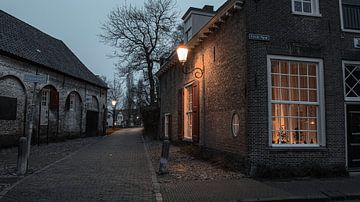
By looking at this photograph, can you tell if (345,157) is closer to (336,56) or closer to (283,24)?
(336,56)

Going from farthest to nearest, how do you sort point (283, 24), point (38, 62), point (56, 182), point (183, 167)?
point (38, 62), point (183, 167), point (283, 24), point (56, 182)

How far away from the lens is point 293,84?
10.6 metres

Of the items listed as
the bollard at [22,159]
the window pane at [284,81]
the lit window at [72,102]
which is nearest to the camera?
the bollard at [22,159]

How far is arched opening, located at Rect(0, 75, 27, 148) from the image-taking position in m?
17.9

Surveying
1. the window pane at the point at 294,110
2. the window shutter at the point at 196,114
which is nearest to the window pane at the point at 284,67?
the window pane at the point at 294,110

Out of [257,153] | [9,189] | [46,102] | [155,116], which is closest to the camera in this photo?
[9,189]

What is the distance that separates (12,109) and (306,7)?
16498 millimetres

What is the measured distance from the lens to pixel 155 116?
28.4 metres

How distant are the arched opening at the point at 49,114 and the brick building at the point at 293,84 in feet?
52.2

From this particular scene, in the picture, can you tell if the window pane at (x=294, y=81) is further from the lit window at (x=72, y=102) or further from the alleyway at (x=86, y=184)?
the lit window at (x=72, y=102)

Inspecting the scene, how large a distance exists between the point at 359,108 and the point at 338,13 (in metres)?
3.27

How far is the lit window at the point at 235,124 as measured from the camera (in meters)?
10.7

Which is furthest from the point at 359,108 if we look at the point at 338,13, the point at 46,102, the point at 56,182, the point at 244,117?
the point at 46,102

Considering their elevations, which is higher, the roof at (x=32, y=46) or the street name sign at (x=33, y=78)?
the roof at (x=32, y=46)
